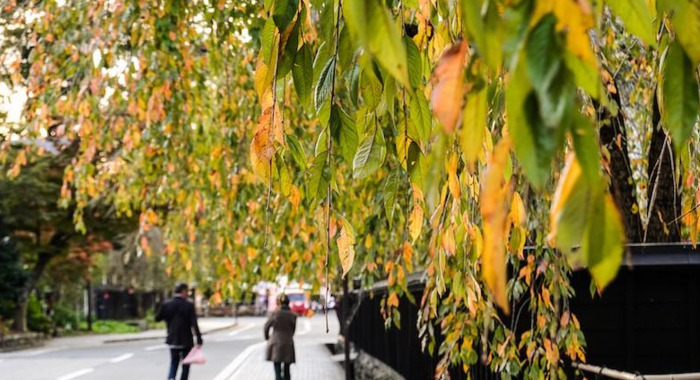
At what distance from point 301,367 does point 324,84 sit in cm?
1785

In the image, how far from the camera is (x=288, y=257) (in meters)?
8.19

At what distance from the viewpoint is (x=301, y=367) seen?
776 inches

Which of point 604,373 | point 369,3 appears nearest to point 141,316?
point 604,373

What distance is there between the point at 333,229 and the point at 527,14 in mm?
2160

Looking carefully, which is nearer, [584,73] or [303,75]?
[584,73]

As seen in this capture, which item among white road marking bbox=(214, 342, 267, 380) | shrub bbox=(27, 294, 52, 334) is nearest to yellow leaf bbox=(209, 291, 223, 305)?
white road marking bbox=(214, 342, 267, 380)

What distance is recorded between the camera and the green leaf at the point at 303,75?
2.34 metres

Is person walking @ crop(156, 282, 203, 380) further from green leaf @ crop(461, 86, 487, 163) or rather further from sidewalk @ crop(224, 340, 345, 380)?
green leaf @ crop(461, 86, 487, 163)

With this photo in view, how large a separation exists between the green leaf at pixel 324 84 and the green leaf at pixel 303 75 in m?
0.02

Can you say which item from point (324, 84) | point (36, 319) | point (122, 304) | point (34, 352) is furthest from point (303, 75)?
point (122, 304)

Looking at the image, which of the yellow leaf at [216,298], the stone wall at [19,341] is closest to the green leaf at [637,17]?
the yellow leaf at [216,298]

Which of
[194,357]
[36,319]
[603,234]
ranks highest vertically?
[603,234]

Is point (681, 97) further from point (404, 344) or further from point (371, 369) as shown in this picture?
point (371, 369)

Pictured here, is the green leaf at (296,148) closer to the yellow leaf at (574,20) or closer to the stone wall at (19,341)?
the yellow leaf at (574,20)
